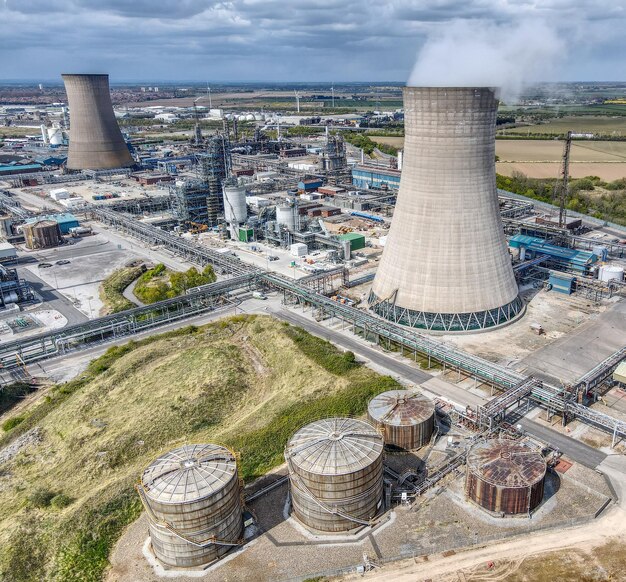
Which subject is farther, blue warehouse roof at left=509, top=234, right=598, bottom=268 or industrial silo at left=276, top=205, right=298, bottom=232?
industrial silo at left=276, top=205, right=298, bottom=232

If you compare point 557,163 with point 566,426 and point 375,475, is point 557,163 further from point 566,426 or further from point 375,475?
point 375,475

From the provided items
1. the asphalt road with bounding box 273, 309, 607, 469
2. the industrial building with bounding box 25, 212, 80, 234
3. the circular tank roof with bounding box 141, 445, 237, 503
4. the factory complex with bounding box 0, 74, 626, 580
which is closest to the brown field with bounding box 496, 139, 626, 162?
the factory complex with bounding box 0, 74, 626, 580

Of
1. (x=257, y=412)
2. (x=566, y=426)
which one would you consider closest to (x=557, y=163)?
(x=566, y=426)

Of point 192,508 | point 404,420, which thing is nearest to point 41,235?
point 192,508

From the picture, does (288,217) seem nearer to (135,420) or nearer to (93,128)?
(135,420)

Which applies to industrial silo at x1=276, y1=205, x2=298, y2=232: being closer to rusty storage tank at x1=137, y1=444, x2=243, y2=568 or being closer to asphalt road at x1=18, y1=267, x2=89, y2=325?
asphalt road at x1=18, y1=267, x2=89, y2=325

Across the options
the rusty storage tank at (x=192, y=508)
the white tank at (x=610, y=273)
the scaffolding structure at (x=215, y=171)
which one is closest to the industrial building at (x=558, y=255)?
the white tank at (x=610, y=273)

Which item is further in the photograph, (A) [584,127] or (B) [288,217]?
(A) [584,127]
